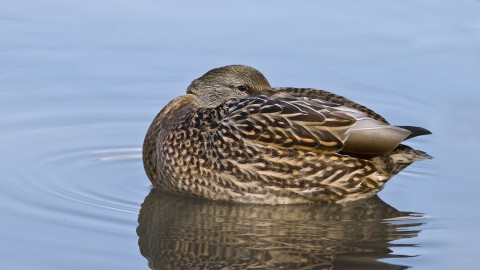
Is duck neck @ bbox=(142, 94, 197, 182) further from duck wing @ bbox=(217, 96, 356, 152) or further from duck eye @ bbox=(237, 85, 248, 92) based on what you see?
duck wing @ bbox=(217, 96, 356, 152)

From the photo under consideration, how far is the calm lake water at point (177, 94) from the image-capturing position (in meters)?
6.97

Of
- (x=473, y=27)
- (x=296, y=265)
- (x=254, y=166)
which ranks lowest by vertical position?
(x=296, y=265)

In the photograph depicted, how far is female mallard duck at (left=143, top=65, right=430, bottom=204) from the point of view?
316 inches

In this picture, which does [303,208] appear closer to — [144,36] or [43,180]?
[43,180]

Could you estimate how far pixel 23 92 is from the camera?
9.73 meters

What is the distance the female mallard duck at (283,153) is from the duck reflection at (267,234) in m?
0.12

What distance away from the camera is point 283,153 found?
803 cm

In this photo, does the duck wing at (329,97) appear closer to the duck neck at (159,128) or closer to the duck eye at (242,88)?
the duck eye at (242,88)

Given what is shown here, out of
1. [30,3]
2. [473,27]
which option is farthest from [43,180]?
[473,27]

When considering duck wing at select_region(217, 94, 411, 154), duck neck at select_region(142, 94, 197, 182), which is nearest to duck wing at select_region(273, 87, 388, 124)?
duck wing at select_region(217, 94, 411, 154)

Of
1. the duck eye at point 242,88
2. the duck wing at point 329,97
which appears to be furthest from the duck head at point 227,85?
the duck wing at point 329,97

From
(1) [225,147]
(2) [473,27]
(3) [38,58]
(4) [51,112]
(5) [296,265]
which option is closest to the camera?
(5) [296,265]

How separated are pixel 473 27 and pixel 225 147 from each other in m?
4.52

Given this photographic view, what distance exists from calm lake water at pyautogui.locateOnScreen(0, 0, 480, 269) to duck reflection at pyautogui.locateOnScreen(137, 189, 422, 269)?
0.02 m
